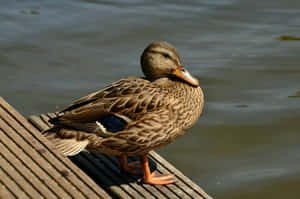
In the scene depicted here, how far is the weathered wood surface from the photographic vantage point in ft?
9.54

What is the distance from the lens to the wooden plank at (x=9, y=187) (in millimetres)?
2846

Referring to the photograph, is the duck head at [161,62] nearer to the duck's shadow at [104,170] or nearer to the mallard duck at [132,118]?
the mallard duck at [132,118]

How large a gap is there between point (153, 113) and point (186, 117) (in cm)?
28

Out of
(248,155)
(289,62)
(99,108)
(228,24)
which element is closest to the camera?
(99,108)

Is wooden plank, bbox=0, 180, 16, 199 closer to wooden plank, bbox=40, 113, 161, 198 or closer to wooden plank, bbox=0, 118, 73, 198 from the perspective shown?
wooden plank, bbox=0, 118, 73, 198

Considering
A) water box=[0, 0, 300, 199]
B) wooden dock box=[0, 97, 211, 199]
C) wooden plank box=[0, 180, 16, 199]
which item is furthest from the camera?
water box=[0, 0, 300, 199]

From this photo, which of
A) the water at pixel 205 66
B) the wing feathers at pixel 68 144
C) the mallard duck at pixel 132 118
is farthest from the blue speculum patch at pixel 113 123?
the water at pixel 205 66

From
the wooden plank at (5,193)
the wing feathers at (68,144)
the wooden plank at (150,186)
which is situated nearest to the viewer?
the wooden plank at (5,193)

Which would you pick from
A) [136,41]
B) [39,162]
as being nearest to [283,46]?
[136,41]

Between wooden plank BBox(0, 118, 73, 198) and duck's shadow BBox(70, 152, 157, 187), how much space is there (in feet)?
1.36

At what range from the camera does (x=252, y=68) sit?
6.47 m

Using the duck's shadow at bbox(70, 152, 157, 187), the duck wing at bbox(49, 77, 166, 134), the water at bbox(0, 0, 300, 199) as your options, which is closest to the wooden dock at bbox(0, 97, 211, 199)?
the duck's shadow at bbox(70, 152, 157, 187)

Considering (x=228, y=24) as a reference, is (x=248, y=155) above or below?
below

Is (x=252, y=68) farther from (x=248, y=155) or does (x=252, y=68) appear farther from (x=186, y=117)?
(x=186, y=117)
